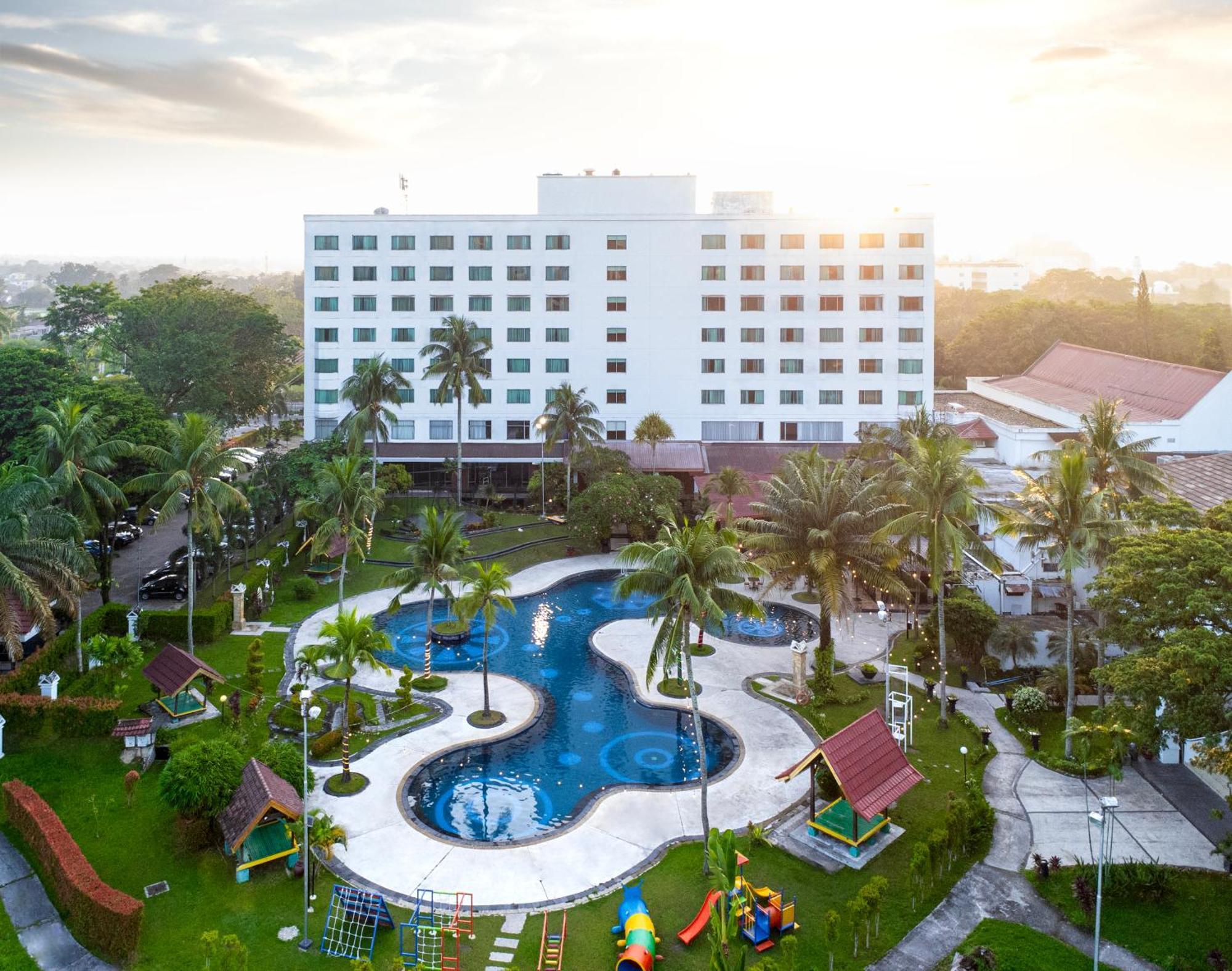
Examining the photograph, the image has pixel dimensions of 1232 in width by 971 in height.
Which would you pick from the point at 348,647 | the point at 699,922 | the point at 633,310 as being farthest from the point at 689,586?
the point at 633,310

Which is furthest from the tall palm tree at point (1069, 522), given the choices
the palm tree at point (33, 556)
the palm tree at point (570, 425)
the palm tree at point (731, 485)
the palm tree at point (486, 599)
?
the palm tree at point (33, 556)

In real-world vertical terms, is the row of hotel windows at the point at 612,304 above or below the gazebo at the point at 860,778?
above

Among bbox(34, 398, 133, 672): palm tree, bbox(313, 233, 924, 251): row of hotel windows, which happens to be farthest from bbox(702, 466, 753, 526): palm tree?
bbox(34, 398, 133, 672): palm tree

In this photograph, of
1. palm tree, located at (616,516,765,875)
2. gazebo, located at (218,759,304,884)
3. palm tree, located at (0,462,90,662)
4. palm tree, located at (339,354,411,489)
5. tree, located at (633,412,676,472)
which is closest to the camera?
A: gazebo, located at (218,759,304,884)

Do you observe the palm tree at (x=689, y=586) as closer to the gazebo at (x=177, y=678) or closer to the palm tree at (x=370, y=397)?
the gazebo at (x=177, y=678)

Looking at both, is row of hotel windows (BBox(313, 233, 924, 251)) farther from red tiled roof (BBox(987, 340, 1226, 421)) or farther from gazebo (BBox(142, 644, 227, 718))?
gazebo (BBox(142, 644, 227, 718))

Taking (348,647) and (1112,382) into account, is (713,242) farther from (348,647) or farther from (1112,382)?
(348,647)

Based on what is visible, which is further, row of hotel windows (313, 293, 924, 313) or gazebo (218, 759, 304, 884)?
row of hotel windows (313, 293, 924, 313)
